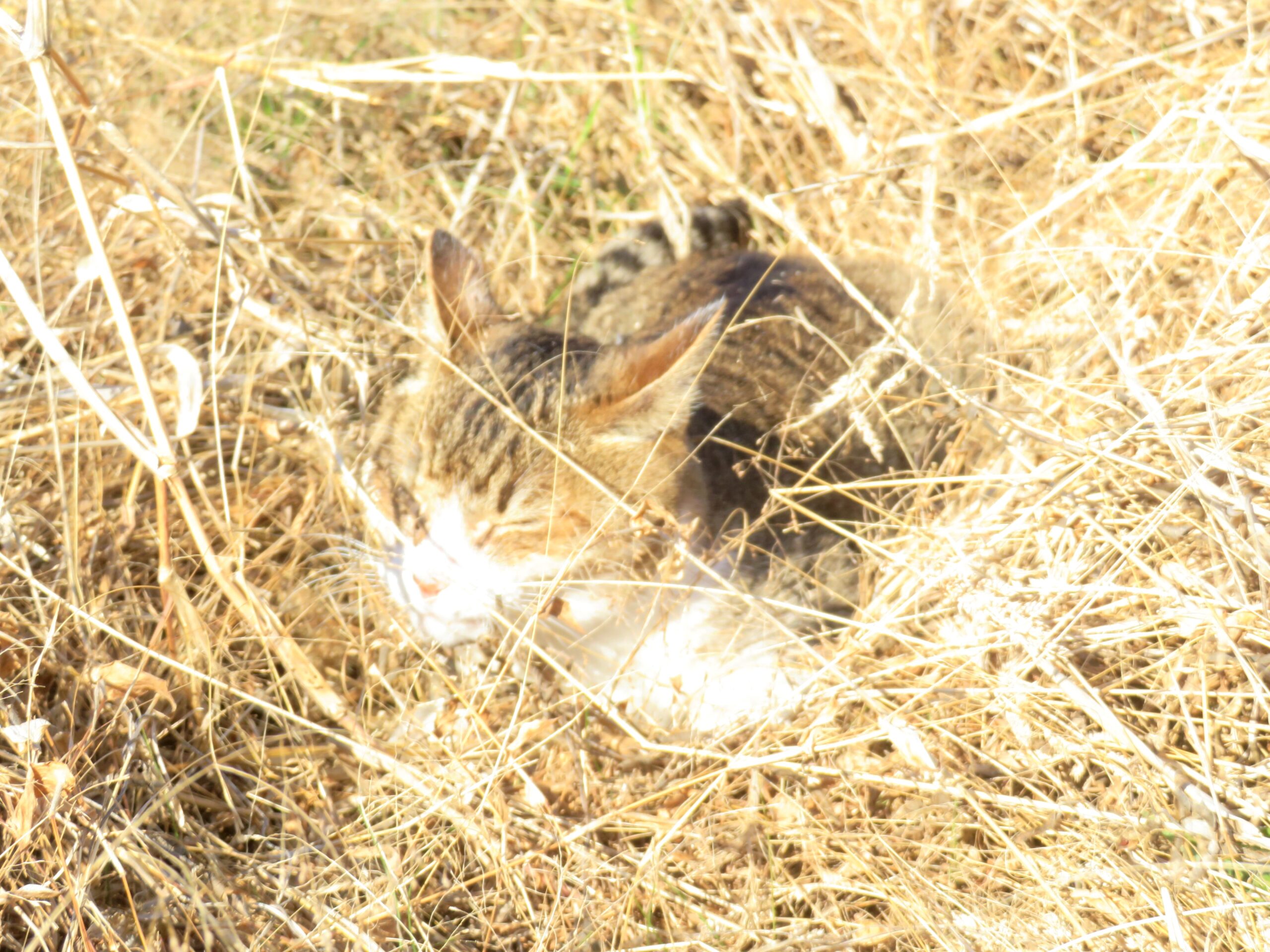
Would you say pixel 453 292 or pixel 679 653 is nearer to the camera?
pixel 453 292

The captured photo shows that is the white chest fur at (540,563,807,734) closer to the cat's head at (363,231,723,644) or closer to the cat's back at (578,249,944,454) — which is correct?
the cat's head at (363,231,723,644)

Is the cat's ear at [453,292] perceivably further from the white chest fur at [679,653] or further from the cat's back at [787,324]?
the white chest fur at [679,653]

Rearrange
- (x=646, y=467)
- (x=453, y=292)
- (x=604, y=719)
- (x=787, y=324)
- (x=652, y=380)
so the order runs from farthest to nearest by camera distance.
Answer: (x=787, y=324) < (x=604, y=719) < (x=453, y=292) < (x=646, y=467) < (x=652, y=380)

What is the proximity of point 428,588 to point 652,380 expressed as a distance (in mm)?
674

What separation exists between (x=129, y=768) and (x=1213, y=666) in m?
2.34

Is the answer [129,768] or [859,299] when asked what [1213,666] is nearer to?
[859,299]

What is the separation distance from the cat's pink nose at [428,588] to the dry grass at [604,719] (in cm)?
29

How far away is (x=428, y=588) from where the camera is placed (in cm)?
240

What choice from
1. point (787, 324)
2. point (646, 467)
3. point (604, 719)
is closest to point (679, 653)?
point (604, 719)

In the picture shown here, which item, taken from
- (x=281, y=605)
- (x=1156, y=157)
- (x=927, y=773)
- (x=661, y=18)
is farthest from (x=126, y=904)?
(x=661, y=18)

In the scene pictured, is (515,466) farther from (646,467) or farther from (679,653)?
(679,653)

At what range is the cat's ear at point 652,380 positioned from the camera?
7.36 ft

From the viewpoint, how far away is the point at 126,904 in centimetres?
229

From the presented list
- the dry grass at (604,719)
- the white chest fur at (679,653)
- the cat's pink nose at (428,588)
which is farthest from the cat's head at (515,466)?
the dry grass at (604,719)
